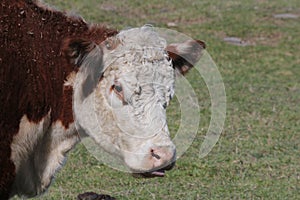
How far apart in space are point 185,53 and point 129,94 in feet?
2.53

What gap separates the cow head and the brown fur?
131 mm

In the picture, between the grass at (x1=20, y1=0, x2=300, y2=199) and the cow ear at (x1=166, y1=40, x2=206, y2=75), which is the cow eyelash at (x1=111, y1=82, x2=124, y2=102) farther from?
the grass at (x1=20, y1=0, x2=300, y2=199)

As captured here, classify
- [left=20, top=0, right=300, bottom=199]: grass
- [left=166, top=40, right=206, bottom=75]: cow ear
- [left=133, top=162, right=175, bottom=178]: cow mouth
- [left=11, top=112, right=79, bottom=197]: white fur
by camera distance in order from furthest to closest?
[left=20, top=0, right=300, bottom=199]: grass → [left=166, top=40, right=206, bottom=75]: cow ear → [left=11, top=112, right=79, bottom=197]: white fur → [left=133, top=162, right=175, bottom=178]: cow mouth

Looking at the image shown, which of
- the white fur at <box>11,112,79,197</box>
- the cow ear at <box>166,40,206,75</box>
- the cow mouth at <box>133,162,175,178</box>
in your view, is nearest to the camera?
the cow mouth at <box>133,162,175,178</box>

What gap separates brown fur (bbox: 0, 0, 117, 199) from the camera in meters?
6.07

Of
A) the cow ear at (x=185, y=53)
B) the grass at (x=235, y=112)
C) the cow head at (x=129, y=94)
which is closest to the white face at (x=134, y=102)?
the cow head at (x=129, y=94)

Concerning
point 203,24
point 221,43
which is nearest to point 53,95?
point 221,43

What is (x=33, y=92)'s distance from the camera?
6.19 m

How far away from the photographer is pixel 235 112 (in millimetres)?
14211

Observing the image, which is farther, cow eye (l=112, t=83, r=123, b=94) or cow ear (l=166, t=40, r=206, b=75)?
cow ear (l=166, t=40, r=206, b=75)

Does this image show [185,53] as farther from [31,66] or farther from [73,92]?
[31,66]

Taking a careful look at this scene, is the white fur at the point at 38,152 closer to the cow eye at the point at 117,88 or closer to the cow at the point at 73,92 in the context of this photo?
the cow at the point at 73,92

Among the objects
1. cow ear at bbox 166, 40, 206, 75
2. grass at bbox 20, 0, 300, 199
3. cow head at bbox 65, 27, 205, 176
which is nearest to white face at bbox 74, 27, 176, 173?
cow head at bbox 65, 27, 205, 176

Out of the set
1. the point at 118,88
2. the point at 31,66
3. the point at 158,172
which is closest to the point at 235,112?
the point at 118,88
